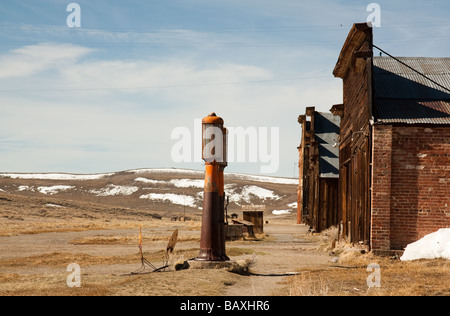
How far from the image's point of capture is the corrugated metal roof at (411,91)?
54.5 feet

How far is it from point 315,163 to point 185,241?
10.3 meters

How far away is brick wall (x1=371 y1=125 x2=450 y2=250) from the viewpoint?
16.1m

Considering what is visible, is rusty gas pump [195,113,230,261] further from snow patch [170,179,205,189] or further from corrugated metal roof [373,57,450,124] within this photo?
snow patch [170,179,205,189]

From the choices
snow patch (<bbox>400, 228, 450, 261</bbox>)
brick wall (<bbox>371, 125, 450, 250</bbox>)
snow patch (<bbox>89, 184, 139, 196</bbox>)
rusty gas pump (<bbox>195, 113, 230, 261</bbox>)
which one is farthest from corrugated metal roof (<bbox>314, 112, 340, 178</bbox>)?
snow patch (<bbox>89, 184, 139, 196</bbox>)

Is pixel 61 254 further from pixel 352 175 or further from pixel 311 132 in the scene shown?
pixel 311 132

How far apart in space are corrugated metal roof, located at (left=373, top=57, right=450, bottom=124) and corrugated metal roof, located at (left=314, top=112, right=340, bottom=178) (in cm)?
1127

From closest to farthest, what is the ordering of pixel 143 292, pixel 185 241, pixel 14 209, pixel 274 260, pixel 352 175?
pixel 143 292, pixel 274 260, pixel 352 175, pixel 185 241, pixel 14 209

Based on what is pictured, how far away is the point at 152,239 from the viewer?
28.4m

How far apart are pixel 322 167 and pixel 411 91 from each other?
14.1 m

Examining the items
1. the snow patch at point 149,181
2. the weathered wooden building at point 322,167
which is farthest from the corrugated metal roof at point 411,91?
the snow patch at point 149,181

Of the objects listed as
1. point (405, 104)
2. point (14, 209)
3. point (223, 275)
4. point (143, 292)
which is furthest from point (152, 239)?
point (14, 209)

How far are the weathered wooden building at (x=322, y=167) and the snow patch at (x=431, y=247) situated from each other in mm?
12983

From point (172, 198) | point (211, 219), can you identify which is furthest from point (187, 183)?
point (211, 219)

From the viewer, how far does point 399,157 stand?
53.3ft
